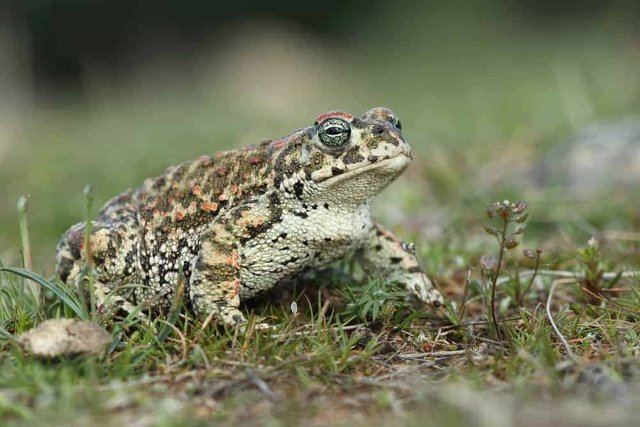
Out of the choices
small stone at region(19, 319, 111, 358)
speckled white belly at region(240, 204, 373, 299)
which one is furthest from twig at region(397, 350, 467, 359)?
small stone at region(19, 319, 111, 358)

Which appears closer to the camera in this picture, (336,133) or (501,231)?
(501,231)

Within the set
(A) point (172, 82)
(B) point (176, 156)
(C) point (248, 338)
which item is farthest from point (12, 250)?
(A) point (172, 82)

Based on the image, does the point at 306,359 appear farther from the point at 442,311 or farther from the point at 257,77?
the point at 257,77

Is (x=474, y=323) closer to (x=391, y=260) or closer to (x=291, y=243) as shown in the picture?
→ (x=391, y=260)

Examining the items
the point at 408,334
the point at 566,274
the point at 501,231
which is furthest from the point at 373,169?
the point at 566,274

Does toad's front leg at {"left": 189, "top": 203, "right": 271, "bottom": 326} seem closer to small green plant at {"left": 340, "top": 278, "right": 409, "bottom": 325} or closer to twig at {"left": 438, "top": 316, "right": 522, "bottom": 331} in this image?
small green plant at {"left": 340, "top": 278, "right": 409, "bottom": 325}

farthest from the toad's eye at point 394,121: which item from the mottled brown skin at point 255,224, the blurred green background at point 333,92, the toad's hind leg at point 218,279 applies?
the blurred green background at point 333,92

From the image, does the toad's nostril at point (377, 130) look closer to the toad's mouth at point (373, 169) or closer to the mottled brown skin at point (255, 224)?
the mottled brown skin at point (255, 224)
